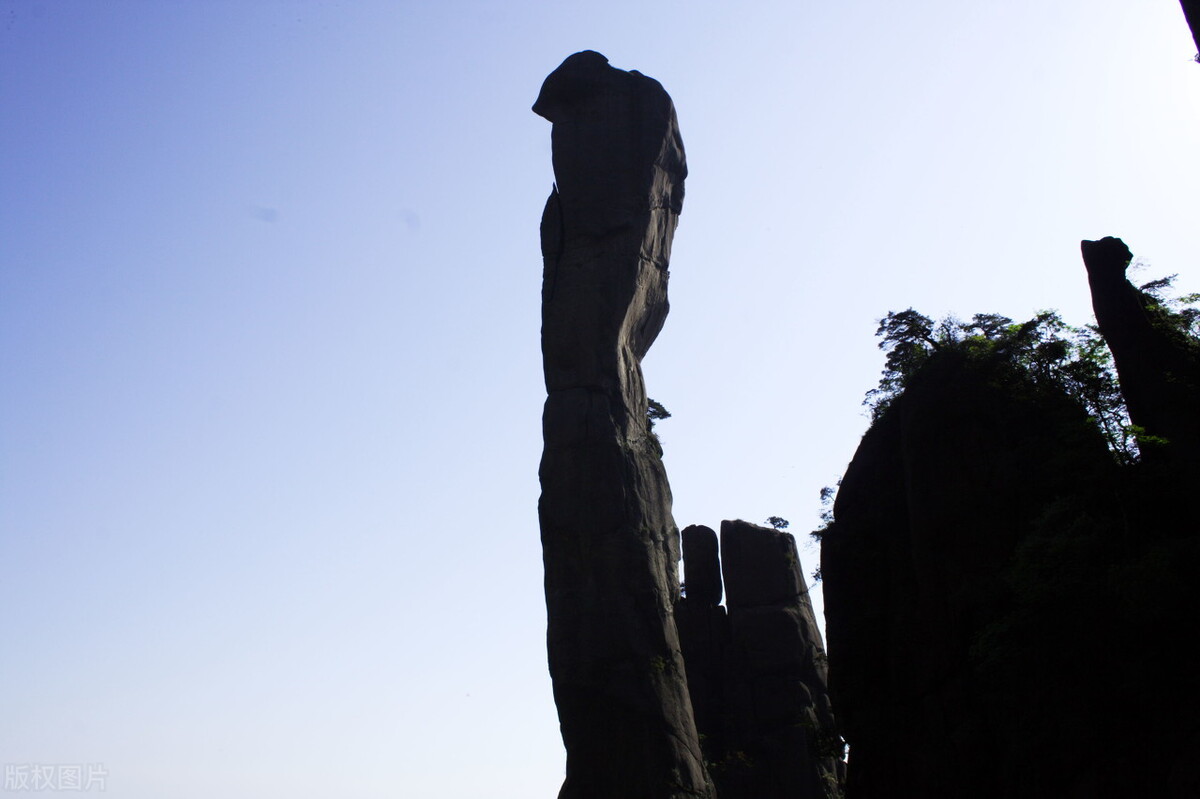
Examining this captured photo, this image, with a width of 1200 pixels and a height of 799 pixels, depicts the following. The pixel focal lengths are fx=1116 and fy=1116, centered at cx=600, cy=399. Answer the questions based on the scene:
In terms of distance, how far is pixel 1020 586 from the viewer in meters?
17.7

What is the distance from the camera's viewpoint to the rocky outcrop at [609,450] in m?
30.6

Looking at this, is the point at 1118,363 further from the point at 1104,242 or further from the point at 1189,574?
the point at 1189,574

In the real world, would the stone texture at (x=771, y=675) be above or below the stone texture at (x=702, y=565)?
below

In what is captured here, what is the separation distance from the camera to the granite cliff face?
16219mm

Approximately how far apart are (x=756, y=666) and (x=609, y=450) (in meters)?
11.8

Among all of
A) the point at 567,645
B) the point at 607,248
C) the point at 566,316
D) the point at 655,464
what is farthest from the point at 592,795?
the point at 607,248

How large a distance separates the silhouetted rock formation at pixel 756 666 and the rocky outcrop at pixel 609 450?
237 inches

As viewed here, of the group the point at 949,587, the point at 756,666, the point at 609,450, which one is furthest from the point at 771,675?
the point at 949,587

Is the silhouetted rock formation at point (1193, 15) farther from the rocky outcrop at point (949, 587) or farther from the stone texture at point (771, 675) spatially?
the stone texture at point (771, 675)

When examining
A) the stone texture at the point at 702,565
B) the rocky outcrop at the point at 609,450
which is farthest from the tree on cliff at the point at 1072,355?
the stone texture at the point at 702,565

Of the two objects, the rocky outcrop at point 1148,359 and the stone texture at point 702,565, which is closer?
the rocky outcrop at point 1148,359

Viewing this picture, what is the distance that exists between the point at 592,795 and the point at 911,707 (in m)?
12.1

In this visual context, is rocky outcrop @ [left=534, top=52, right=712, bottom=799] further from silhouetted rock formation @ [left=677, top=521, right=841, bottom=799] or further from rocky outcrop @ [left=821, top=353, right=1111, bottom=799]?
rocky outcrop @ [left=821, top=353, right=1111, bottom=799]

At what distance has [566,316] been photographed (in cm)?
3588
